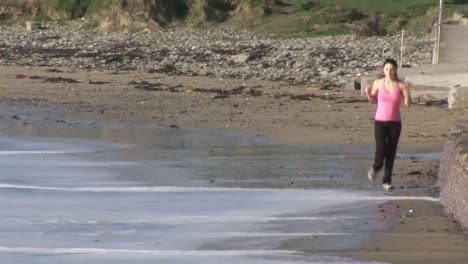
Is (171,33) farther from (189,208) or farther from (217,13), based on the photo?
(189,208)

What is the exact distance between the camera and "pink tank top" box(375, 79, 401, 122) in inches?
526

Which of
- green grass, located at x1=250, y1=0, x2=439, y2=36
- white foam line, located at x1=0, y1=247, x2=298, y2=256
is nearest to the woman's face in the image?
white foam line, located at x1=0, y1=247, x2=298, y2=256

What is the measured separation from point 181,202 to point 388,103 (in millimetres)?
2452

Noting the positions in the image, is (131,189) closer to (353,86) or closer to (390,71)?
(390,71)

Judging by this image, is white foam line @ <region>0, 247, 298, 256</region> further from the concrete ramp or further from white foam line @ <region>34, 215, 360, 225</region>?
the concrete ramp

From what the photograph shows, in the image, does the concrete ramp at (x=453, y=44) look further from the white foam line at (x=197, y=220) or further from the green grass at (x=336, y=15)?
the white foam line at (x=197, y=220)

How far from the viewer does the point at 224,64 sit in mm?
33781

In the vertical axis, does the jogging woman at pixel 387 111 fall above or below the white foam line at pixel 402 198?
above

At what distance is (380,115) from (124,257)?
461 cm

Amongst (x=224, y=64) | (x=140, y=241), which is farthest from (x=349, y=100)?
(x=140, y=241)

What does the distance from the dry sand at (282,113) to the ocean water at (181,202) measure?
0.43 meters

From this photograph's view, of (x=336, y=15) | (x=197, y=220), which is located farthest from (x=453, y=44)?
(x=197, y=220)

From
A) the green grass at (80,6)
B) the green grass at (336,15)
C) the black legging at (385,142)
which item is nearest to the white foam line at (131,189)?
the black legging at (385,142)

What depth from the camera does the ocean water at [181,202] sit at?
32.4ft
